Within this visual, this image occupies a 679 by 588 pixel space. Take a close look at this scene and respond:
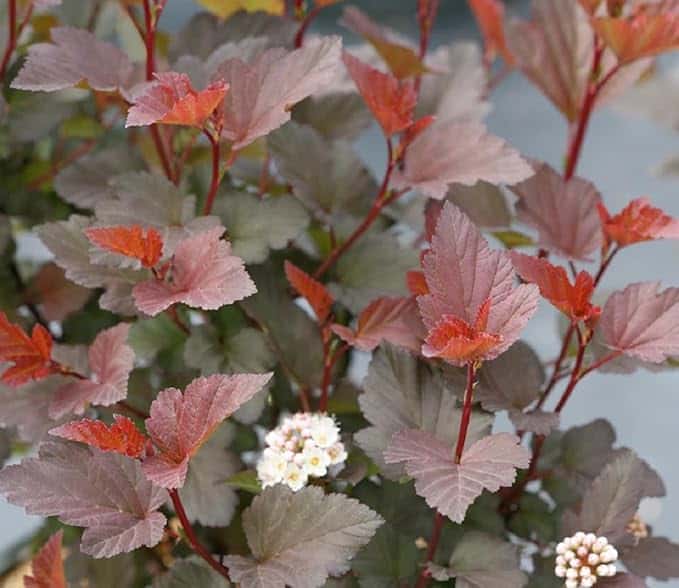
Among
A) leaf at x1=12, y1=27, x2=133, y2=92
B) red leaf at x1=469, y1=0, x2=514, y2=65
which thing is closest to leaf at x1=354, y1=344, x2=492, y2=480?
leaf at x1=12, y1=27, x2=133, y2=92

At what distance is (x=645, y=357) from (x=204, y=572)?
25 cm

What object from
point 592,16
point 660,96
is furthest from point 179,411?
point 660,96

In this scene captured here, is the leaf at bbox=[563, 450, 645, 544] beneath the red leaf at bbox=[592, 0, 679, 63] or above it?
beneath

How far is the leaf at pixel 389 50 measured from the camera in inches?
26.3

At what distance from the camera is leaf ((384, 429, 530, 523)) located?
453mm

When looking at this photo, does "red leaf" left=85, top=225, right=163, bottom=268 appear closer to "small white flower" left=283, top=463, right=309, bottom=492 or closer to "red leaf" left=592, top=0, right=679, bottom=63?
"small white flower" left=283, top=463, right=309, bottom=492

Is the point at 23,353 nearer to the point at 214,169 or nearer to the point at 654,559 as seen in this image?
the point at 214,169

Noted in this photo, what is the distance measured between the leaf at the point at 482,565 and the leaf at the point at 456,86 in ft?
1.06

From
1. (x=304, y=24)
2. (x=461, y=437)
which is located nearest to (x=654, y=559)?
(x=461, y=437)

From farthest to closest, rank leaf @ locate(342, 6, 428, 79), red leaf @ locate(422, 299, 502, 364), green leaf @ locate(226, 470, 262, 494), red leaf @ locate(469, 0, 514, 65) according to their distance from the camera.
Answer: red leaf @ locate(469, 0, 514, 65) < leaf @ locate(342, 6, 428, 79) < green leaf @ locate(226, 470, 262, 494) < red leaf @ locate(422, 299, 502, 364)

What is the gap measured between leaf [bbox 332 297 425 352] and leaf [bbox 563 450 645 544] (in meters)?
0.12

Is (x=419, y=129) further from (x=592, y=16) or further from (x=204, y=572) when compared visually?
(x=204, y=572)

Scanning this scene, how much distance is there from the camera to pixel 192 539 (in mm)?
487

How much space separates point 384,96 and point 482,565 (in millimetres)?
265
